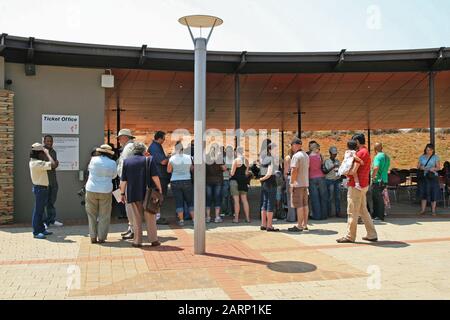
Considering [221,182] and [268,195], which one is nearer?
[268,195]

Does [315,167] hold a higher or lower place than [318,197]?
higher

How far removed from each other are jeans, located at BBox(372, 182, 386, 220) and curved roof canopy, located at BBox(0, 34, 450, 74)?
2931mm

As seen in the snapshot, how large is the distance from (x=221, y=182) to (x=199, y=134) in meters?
3.33

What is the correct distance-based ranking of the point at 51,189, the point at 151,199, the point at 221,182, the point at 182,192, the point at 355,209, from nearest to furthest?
the point at 151,199, the point at 355,209, the point at 51,189, the point at 182,192, the point at 221,182

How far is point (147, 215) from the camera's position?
275 inches

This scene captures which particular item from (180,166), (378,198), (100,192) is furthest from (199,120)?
(378,198)

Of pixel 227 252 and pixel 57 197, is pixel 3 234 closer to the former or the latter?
pixel 57 197

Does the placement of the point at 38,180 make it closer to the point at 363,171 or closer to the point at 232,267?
the point at 232,267

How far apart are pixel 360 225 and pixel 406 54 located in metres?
4.24

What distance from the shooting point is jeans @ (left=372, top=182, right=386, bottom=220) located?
9.48 m

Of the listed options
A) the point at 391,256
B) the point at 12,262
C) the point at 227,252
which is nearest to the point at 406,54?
the point at 391,256

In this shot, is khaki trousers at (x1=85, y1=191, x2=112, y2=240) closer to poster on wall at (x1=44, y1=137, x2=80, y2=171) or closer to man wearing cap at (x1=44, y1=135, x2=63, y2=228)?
man wearing cap at (x1=44, y1=135, x2=63, y2=228)

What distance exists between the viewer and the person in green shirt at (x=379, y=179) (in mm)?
9383

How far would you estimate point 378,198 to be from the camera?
953 centimetres
